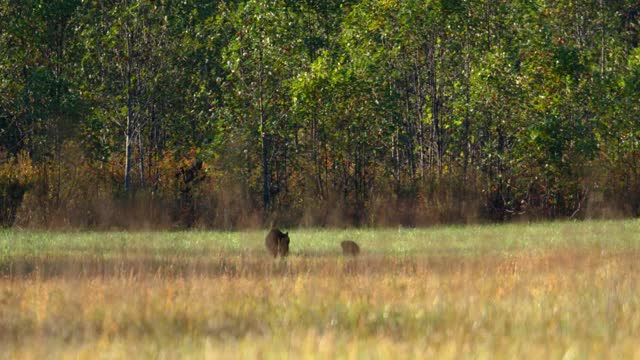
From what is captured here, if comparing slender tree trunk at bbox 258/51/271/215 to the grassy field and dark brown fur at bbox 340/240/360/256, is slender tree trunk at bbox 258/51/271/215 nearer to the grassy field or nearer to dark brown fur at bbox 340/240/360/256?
dark brown fur at bbox 340/240/360/256

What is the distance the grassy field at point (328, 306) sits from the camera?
892cm

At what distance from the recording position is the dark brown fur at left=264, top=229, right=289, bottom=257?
69.6 feet

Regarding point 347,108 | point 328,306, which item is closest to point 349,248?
point 328,306

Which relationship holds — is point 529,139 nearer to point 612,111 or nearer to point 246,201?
point 612,111

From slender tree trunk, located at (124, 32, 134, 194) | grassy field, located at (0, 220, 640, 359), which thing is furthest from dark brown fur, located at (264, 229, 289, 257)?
slender tree trunk, located at (124, 32, 134, 194)

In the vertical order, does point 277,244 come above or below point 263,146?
below

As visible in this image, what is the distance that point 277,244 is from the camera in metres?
21.4

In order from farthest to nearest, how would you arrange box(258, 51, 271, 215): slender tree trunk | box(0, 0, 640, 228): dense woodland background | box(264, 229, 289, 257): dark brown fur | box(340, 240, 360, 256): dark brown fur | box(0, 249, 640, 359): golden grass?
box(0, 0, 640, 228): dense woodland background < box(258, 51, 271, 215): slender tree trunk < box(340, 240, 360, 256): dark brown fur < box(264, 229, 289, 257): dark brown fur < box(0, 249, 640, 359): golden grass

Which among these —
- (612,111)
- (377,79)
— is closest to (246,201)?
(377,79)

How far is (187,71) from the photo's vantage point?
161 feet

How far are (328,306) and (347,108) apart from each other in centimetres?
2980

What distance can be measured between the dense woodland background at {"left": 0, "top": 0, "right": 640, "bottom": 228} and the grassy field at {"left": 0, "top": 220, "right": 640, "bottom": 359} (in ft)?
56.3

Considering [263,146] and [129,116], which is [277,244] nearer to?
[263,146]

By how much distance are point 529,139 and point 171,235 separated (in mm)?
16297
